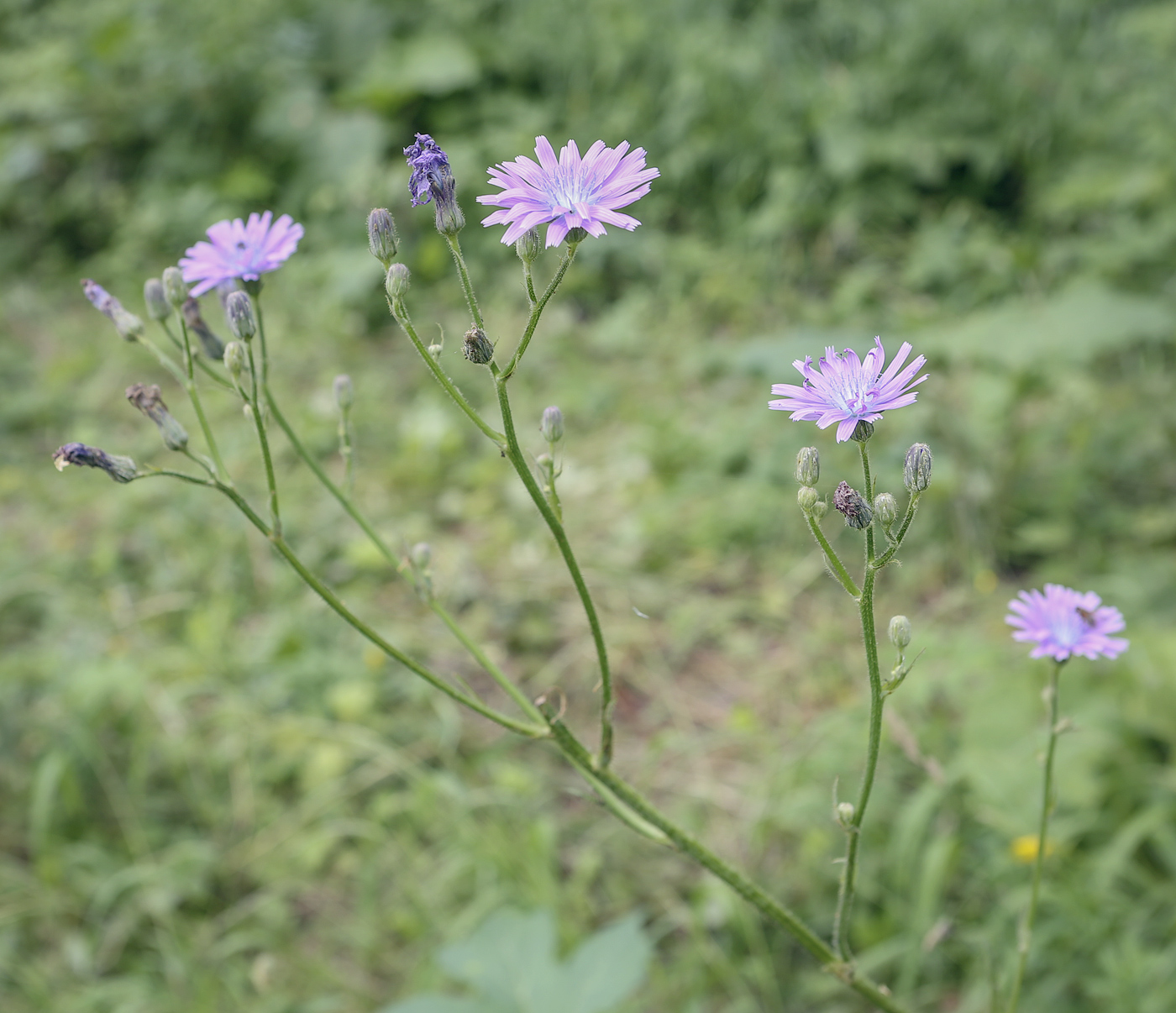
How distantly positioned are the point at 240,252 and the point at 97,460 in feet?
0.96

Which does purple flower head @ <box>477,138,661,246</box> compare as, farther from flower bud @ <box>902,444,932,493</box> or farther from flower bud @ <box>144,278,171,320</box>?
flower bud @ <box>144,278,171,320</box>

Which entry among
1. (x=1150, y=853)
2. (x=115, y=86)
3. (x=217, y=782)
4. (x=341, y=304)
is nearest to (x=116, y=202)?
(x=115, y=86)

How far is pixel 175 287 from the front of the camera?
45.4 inches

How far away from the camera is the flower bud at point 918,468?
947mm

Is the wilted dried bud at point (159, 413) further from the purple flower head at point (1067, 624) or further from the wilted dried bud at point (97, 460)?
the purple flower head at point (1067, 624)

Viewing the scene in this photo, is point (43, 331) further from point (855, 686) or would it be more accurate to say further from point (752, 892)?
point (752, 892)

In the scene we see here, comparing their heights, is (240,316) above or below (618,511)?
below

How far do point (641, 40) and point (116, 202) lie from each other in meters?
3.04

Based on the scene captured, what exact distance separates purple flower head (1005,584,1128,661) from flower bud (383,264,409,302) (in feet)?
2.37

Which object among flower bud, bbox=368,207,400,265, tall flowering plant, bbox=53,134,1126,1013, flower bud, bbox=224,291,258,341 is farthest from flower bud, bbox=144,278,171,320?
flower bud, bbox=368,207,400,265

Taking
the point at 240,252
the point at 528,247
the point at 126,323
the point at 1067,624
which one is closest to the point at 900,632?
the point at 1067,624

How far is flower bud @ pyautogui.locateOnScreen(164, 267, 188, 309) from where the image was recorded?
115 cm

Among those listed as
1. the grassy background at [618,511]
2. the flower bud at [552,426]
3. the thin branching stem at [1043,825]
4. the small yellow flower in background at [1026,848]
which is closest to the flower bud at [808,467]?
the flower bud at [552,426]

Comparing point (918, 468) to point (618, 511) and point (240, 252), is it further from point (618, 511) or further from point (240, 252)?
point (618, 511)
